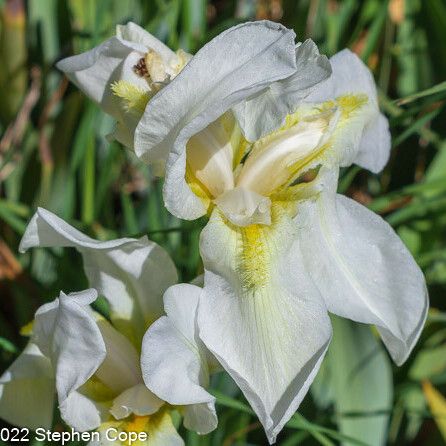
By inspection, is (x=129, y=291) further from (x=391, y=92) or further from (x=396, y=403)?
(x=391, y=92)

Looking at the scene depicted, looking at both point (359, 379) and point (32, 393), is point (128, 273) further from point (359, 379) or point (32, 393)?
point (359, 379)

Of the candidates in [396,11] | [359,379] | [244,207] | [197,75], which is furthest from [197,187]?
[396,11]

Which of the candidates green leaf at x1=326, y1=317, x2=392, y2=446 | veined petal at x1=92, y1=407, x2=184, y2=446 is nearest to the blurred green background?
green leaf at x1=326, y1=317, x2=392, y2=446

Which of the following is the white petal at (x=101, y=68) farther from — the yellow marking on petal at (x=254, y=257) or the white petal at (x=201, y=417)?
the white petal at (x=201, y=417)

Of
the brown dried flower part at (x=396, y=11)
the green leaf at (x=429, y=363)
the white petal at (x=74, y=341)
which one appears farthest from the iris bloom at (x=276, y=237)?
the brown dried flower part at (x=396, y=11)

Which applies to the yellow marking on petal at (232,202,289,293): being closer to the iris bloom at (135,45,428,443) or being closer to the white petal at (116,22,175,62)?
the iris bloom at (135,45,428,443)

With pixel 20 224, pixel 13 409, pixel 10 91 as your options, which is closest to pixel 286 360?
pixel 13 409
